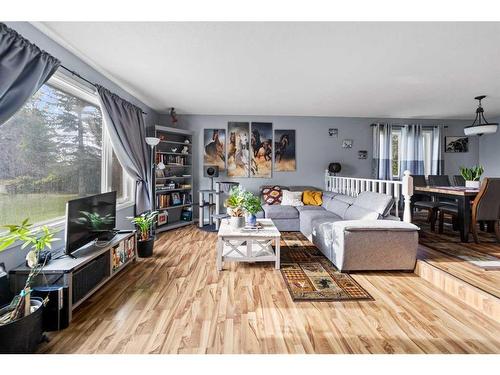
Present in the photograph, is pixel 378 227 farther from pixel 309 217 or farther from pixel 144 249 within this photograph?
pixel 144 249

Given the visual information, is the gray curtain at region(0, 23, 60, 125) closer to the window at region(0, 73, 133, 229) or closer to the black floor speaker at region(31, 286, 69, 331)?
the window at region(0, 73, 133, 229)

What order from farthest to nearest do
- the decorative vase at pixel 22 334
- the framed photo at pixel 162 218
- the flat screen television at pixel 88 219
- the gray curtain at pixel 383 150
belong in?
the gray curtain at pixel 383 150 < the framed photo at pixel 162 218 < the flat screen television at pixel 88 219 < the decorative vase at pixel 22 334

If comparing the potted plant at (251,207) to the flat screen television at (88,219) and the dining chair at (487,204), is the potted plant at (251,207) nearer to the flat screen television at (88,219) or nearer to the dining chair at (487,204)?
the flat screen television at (88,219)

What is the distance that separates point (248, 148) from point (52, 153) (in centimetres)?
353

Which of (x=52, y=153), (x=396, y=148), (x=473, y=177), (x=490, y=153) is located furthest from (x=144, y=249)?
(x=490, y=153)

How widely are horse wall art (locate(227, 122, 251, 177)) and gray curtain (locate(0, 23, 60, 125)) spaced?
3661 millimetres

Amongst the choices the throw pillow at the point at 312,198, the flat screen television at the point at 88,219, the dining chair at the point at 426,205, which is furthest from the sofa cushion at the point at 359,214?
the flat screen television at the point at 88,219

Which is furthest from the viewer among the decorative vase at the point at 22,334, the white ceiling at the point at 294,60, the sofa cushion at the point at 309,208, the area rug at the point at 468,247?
the sofa cushion at the point at 309,208

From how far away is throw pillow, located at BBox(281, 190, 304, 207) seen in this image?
15.7 ft

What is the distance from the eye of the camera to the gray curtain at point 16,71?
169cm

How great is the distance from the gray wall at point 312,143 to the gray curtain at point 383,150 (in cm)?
13

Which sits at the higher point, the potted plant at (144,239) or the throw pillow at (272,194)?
the throw pillow at (272,194)
